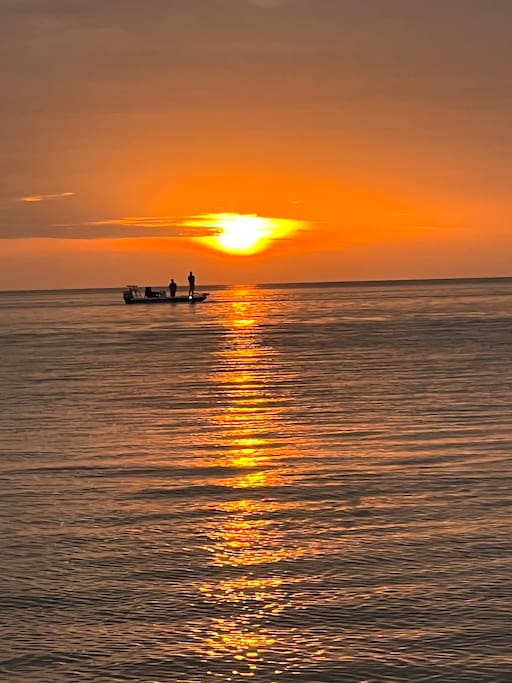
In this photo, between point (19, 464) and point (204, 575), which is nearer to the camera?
point (204, 575)

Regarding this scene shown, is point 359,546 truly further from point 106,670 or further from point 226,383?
point 226,383

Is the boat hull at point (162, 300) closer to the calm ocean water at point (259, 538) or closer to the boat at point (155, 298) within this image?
the boat at point (155, 298)

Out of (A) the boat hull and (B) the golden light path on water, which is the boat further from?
(B) the golden light path on water

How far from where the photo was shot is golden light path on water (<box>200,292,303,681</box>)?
9.04m

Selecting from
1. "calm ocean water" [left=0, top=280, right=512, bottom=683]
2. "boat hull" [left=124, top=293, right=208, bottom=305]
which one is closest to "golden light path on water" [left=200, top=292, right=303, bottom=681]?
"calm ocean water" [left=0, top=280, right=512, bottom=683]

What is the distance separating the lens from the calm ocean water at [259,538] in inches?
350

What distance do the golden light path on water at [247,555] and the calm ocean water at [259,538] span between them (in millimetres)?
34

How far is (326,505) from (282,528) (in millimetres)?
1310

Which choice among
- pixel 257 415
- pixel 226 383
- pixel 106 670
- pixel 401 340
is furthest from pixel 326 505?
pixel 401 340

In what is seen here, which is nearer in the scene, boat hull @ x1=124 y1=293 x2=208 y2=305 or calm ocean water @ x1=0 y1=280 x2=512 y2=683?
calm ocean water @ x1=0 y1=280 x2=512 y2=683

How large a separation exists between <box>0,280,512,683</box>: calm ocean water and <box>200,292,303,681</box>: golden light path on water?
0.03 metres

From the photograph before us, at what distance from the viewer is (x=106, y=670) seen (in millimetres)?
8586

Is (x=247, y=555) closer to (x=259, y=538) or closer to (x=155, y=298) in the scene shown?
(x=259, y=538)

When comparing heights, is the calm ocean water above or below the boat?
below
